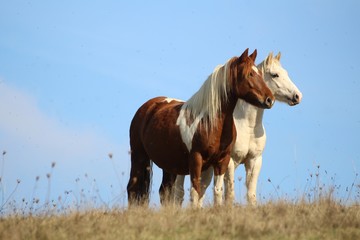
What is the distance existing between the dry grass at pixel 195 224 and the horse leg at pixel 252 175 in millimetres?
1694

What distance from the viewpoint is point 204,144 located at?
8633 millimetres

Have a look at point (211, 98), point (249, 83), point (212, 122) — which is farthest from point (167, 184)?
point (249, 83)

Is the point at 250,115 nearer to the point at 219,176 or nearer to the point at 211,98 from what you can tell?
the point at 211,98

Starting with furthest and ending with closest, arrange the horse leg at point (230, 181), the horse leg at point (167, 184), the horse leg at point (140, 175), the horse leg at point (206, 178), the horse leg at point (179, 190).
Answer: the horse leg at point (140, 175) → the horse leg at point (167, 184) → the horse leg at point (179, 190) → the horse leg at point (230, 181) → the horse leg at point (206, 178)

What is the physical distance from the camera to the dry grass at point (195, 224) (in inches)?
273

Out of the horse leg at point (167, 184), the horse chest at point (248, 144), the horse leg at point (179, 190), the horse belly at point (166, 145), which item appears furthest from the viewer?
the horse leg at point (167, 184)

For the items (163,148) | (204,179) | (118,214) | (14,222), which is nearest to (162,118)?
(163,148)

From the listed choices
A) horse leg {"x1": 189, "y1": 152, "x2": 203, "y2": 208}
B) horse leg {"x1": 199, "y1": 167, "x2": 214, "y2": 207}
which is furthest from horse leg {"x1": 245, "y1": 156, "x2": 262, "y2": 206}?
horse leg {"x1": 189, "y1": 152, "x2": 203, "y2": 208}

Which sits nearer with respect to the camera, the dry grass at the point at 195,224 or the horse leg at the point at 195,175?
the dry grass at the point at 195,224

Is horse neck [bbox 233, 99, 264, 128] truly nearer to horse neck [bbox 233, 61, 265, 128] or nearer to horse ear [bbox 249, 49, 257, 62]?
horse neck [bbox 233, 61, 265, 128]

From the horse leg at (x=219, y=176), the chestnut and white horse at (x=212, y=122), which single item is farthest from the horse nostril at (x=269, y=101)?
the horse leg at (x=219, y=176)

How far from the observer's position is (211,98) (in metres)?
8.87

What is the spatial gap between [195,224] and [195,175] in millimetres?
1461

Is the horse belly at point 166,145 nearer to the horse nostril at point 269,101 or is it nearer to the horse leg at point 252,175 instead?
the horse leg at point 252,175
